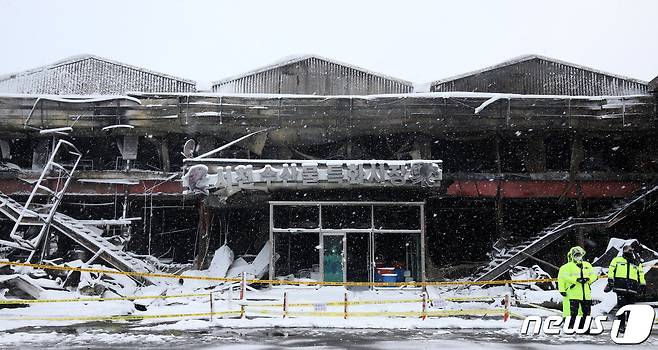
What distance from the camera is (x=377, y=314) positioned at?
1536 centimetres

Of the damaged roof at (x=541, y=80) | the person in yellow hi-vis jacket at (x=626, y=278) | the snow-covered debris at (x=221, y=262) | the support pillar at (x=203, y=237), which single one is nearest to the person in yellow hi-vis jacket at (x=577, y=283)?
the person in yellow hi-vis jacket at (x=626, y=278)

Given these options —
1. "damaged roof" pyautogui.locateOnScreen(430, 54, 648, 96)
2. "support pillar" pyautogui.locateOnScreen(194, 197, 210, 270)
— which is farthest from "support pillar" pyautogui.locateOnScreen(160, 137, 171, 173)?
"damaged roof" pyautogui.locateOnScreen(430, 54, 648, 96)

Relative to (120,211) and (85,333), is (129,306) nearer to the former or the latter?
(85,333)

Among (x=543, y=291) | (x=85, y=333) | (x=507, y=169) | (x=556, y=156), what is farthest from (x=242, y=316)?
(x=556, y=156)

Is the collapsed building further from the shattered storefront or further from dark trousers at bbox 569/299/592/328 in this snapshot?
dark trousers at bbox 569/299/592/328

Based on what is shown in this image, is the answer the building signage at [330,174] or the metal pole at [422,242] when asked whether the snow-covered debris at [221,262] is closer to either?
the building signage at [330,174]

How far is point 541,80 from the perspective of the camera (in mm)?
27484

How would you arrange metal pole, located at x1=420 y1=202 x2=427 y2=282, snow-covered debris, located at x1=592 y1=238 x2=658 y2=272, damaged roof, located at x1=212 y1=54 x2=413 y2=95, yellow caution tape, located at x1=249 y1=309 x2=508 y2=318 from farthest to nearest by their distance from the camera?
1. damaged roof, located at x1=212 y1=54 x2=413 y2=95
2. metal pole, located at x1=420 y1=202 x2=427 y2=282
3. snow-covered debris, located at x1=592 y1=238 x2=658 y2=272
4. yellow caution tape, located at x1=249 y1=309 x2=508 y2=318

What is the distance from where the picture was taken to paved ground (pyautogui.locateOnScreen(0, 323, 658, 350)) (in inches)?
417

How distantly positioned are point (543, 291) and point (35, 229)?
19771 mm

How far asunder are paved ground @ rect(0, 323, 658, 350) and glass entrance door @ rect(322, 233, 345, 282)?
27.7 ft

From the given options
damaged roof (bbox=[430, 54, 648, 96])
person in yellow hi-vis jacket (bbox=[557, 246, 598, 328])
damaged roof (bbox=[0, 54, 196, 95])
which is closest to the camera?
person in yellow hi-vis jacket (bbox=[557, 246, 598, 328])

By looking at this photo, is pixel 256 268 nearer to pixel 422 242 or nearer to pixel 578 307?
pixel 422 242

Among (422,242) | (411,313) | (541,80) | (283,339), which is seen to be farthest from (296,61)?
(283,339)
